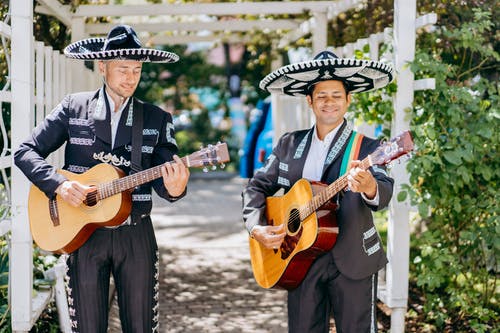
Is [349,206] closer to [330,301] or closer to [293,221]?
[293,221]

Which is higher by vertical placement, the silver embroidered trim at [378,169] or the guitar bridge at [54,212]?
the silver embroidered trim at [378,169]

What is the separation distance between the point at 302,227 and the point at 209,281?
360 cm

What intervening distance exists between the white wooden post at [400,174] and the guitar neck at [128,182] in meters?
1.60

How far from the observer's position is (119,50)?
11.0 feet

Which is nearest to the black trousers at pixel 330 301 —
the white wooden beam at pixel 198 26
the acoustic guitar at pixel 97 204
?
the acoustic guitar at pixel 97 204

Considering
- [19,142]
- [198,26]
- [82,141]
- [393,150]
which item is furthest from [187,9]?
[393,150]

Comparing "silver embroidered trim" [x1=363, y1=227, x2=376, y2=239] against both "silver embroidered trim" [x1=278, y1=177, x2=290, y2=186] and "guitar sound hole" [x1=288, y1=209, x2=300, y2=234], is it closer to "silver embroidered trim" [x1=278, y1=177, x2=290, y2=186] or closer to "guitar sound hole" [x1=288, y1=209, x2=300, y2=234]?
"guitar sound hole" [x1=288, y1=209, x2=300, y2=234]

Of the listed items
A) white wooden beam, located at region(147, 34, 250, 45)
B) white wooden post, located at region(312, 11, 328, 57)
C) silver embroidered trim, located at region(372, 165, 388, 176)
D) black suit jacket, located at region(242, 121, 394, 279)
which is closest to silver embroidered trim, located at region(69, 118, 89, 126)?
black suit jacket, located at region(242, 121, 394, 279)

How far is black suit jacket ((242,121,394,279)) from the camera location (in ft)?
10.6

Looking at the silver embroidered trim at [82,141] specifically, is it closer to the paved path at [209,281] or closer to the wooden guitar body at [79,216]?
the wooden guitar body at [79,216]

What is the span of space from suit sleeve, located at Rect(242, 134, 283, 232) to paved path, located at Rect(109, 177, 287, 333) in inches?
77.2

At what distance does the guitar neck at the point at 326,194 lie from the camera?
3.01 m

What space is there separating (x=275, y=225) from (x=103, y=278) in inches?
33.6

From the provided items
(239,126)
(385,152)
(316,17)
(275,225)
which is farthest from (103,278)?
(239,126)
